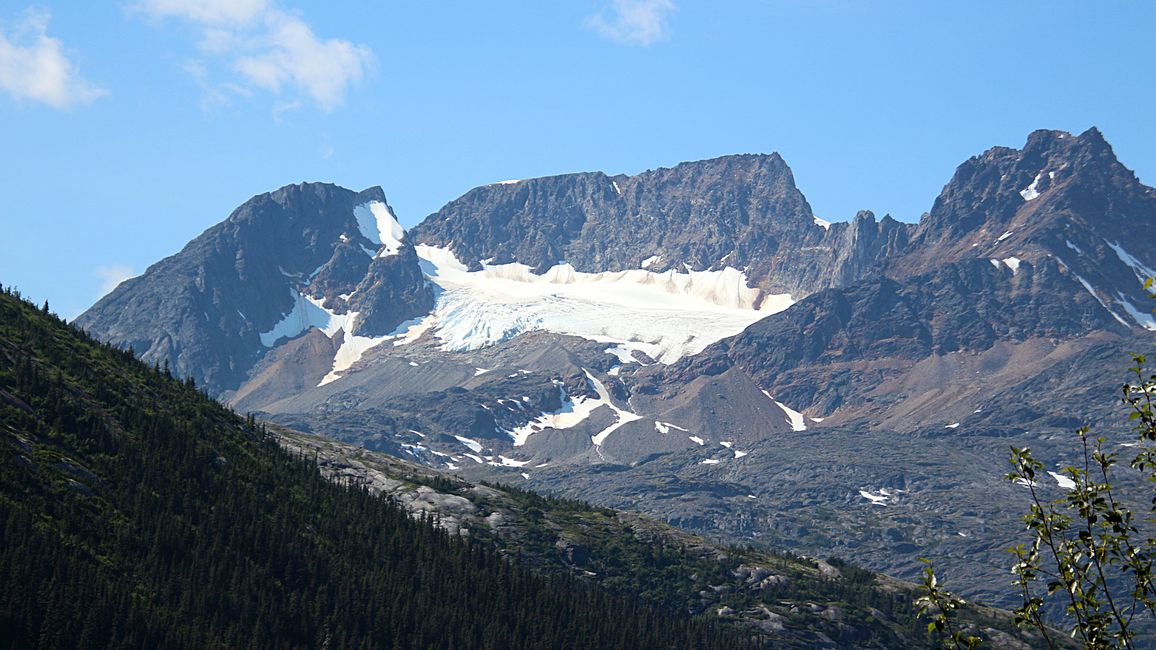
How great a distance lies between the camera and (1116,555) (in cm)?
3650

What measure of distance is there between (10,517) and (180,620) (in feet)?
93.0

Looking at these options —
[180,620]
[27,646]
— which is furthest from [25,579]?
[180,620]

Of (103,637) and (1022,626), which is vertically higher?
(1022,626)

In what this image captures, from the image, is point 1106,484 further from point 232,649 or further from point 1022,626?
point 232,649

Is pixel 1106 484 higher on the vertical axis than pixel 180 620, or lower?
higher

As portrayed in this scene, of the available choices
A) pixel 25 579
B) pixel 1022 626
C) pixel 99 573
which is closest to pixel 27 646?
pixel 25 579

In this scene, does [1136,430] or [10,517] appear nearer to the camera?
[1136,430]

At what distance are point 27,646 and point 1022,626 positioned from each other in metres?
160

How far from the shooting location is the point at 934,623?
34969 millimetres

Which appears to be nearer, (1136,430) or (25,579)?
(1136,430)

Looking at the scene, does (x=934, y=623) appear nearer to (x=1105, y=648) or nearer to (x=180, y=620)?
(x=1105, y=648)

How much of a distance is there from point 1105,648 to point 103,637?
167 m

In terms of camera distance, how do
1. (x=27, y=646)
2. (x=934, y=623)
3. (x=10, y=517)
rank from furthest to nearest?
(x=10, y=517), (x=27, y=646), (x=934, y=623)

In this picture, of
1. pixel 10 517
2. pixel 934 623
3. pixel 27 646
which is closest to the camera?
pixel 934 623
